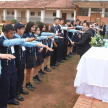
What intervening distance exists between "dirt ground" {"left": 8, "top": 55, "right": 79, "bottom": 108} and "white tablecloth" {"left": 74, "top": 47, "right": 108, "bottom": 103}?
0.54 metres

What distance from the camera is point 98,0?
740 inches

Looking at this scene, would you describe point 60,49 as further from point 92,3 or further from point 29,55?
point 92,3

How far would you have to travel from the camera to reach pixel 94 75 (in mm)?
3080

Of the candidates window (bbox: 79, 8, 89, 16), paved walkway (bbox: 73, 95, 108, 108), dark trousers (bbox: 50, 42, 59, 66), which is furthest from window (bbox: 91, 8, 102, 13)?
paved walkway (bbox: 73, 95, 108, 108)

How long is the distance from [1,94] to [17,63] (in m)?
0.69

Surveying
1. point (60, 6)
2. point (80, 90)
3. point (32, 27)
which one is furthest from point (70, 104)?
point (60, 6)

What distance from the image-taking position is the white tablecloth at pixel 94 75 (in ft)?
9.84

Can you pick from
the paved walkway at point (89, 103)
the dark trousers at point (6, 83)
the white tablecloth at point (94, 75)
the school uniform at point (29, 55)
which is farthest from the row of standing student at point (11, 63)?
the paved walkway at point (89, 103)

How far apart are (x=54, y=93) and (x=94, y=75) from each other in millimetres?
1202

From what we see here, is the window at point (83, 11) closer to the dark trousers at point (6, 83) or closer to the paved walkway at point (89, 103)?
the paved walkway at point (89, 103)

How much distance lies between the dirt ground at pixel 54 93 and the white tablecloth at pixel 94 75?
0.54 m

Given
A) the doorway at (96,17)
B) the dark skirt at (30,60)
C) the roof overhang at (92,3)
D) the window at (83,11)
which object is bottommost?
the dark skirt at (30,60)

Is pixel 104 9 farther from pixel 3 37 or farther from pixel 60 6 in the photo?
pixel 3 37

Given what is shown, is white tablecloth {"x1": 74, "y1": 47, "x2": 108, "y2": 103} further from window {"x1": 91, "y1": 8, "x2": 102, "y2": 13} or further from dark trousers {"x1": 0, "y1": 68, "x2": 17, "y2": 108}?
window {"x1": 91, "y1": 8, "x2": 102, "y2": 13}
